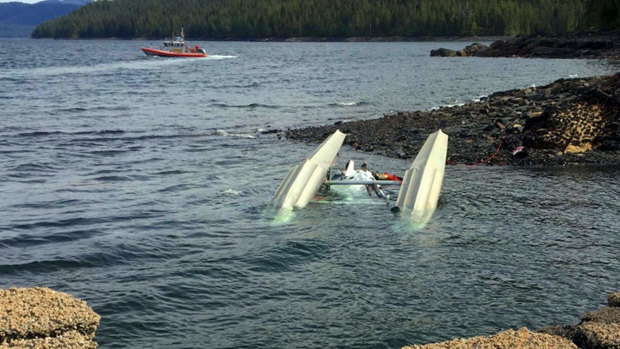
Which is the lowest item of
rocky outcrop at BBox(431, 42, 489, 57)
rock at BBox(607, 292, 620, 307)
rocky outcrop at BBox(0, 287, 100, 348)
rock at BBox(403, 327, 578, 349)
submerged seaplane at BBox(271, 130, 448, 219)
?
submerged seaplane at BBox(271, 130, 448, 219)

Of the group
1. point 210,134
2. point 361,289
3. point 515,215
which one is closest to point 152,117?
point 210,134

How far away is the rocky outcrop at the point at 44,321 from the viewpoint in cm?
652

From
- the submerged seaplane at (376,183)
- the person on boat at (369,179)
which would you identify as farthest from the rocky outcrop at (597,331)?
the person on boat at (369,179)

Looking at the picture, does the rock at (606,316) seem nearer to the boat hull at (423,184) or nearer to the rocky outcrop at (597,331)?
the rocky outcrop at (597,331)

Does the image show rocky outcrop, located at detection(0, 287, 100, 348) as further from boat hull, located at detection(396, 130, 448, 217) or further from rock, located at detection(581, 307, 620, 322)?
boat hull, located at detection(396, 130, 448, 217)

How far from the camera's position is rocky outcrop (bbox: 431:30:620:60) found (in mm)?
90938

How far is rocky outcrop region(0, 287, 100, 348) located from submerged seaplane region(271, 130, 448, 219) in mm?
10040

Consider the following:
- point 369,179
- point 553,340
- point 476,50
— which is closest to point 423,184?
point 369,179

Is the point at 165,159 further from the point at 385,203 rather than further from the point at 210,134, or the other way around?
the point at 385,203

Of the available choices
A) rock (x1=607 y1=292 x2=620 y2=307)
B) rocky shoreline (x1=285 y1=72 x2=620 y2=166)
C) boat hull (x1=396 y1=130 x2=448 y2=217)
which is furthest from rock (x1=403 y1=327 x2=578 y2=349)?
rocky shoreline (x1=285 y1=72 x2=620 y2=166)

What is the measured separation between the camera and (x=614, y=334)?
6.66m

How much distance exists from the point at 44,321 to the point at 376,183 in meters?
11.9

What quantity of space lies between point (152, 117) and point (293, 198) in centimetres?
2355

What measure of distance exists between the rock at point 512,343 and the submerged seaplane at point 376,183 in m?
9.39
